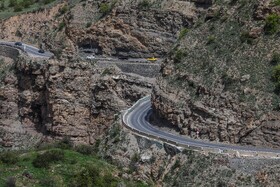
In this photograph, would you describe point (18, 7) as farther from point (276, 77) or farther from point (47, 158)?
point (276, 77)

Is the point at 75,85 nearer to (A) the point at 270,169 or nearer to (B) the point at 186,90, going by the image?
(B) the point at 186,90

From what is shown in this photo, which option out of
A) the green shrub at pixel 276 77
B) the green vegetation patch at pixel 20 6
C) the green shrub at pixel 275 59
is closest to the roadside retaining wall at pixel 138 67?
the green shrub at pixel 275 59

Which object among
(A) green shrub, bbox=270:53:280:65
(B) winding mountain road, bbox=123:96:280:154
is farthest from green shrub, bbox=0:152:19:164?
(A) green shrub, bbox=270:53:280:65

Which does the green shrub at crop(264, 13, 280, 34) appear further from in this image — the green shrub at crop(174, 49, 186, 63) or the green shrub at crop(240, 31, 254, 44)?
the green shrub at crop(174, 49, 186, 63)

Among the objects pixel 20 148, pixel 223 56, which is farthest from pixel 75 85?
pixel 223 56

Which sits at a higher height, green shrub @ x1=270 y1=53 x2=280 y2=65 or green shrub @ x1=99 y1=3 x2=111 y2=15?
green shrub @ x1=270 y1=53 x2=280 y2=65

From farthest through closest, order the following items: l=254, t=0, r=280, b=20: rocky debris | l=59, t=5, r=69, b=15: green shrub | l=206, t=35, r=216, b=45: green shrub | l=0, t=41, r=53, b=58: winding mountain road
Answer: l=59, t=5, r=69, b=15: green shrub, l=0, t=41, r=53, b=58: winding mountain road, l=206, t=35, r=216, b=45: green shrub, l=254, t=0, r=280, b=20: rocky debris

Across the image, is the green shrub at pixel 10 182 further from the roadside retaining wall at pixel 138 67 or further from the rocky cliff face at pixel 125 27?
the roadside retaining wall at pixel 138 67

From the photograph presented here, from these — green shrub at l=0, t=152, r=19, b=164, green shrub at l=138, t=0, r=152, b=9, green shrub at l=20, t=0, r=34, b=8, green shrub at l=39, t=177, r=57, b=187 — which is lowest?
green shrub at l=20, t=0, r=34, b=8
